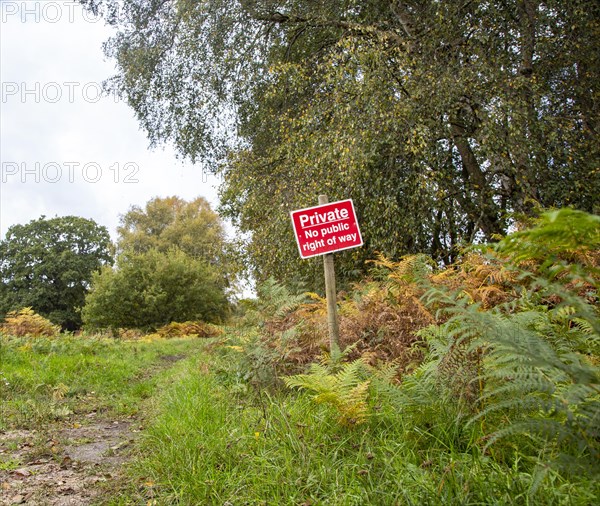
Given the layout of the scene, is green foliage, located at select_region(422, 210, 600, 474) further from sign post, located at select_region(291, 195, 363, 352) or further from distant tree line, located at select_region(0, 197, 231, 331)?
distant tree line, located at select_region(0, 197, 231, 331)

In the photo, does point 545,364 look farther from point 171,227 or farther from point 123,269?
point 171,227

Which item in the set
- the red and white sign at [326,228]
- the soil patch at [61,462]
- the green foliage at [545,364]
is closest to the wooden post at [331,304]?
the red and white sign at [326,228]

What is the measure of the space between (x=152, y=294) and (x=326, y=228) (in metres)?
26.2

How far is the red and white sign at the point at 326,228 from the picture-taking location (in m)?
4.75

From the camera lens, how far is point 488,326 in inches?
81.6

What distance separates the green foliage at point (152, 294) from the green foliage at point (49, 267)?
11.2 m

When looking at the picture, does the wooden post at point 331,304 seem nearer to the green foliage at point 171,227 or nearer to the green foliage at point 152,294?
the green foliage at point 152,294

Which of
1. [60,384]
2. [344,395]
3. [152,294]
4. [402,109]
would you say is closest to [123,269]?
[152,294]

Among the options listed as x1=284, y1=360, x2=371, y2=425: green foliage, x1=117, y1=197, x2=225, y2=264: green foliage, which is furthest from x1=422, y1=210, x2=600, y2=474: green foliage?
x1=117, y1=197, x2=225, y2=264: green foliage

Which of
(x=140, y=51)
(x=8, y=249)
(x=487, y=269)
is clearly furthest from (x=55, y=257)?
(x=487, y=269)

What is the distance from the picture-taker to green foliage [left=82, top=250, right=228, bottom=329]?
28188 millimetres

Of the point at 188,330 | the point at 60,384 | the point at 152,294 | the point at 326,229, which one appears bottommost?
the point at 188,330

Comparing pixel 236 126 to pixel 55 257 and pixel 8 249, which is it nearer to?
pixel 55 257

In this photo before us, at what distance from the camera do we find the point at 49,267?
40062mm
